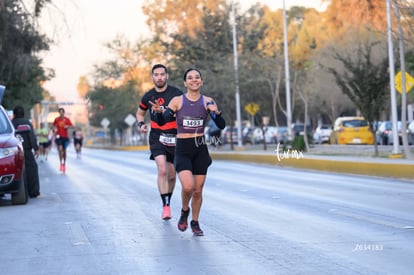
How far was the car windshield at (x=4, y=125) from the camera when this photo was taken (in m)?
14.9

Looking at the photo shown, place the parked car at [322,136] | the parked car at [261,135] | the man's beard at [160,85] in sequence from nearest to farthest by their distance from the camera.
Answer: the man's beard at [160,85] < the parked car at [322,136] < the parked car at [261,135]

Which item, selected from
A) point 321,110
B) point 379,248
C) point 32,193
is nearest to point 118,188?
point 32,193

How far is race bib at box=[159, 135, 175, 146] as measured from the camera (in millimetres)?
11578

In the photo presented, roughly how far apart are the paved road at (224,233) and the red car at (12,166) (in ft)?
1.03

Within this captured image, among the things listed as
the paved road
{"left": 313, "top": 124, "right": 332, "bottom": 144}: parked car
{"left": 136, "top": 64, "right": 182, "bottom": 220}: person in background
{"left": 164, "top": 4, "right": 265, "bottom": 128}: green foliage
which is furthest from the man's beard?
{"left": 313, "top": 124, "right": 332, "bottom": 144}: parked car

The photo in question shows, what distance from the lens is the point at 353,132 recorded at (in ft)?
138

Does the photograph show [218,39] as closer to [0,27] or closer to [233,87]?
[233,87]

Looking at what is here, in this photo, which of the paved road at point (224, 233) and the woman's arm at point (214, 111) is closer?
the paved road at point (224, 233)

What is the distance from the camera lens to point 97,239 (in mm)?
9742

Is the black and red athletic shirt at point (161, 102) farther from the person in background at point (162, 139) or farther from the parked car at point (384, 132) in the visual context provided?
the parked car at point (384, 132)

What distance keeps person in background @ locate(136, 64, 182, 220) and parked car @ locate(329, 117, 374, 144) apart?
30.6 metres

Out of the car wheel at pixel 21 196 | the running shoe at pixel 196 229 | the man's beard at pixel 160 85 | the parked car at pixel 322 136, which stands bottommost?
the running shoe at pixel 196 229

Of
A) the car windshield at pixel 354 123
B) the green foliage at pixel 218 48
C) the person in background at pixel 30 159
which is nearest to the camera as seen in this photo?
the person in background at pixel 30 159

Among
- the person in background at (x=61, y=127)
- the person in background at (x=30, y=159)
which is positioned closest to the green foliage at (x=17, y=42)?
the person in background at (x=61, y=127)
